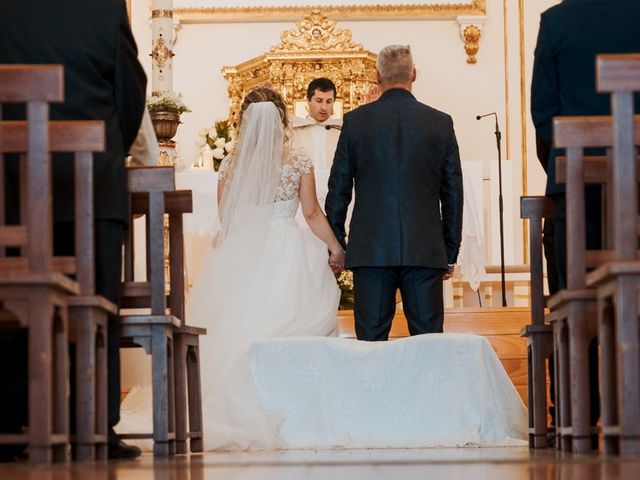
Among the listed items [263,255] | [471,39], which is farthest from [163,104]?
[471,39]

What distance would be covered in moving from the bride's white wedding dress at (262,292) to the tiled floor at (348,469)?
2405 millimetres

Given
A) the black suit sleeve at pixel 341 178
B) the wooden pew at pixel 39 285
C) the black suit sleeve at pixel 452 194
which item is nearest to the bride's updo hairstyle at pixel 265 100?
the black suit sleeve at pixel 341 178

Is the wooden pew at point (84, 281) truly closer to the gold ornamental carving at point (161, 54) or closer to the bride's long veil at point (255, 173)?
the bride's long veil at point (255, 173)

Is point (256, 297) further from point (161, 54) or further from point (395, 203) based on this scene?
point (161, 54)

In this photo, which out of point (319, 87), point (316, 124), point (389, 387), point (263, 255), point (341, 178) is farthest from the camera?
point (319, 87)

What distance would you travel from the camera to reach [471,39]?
506 inches

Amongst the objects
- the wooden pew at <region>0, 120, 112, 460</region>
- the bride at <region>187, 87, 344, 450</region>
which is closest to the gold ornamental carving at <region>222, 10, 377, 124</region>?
the bride at <region>187, 87, 344, 450</region>

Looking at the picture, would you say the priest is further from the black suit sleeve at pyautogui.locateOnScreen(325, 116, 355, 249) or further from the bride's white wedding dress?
the black suit sleeve at pyautogui.locateOnScreen(325, 116, 355, 249)

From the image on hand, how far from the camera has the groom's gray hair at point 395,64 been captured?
6.70m

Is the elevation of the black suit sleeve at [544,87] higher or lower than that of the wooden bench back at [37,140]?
higher

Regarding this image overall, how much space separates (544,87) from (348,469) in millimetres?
2315

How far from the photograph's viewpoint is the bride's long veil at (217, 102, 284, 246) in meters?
7.29

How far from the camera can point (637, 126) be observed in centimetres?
401

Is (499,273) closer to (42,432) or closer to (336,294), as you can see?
(336,294)
